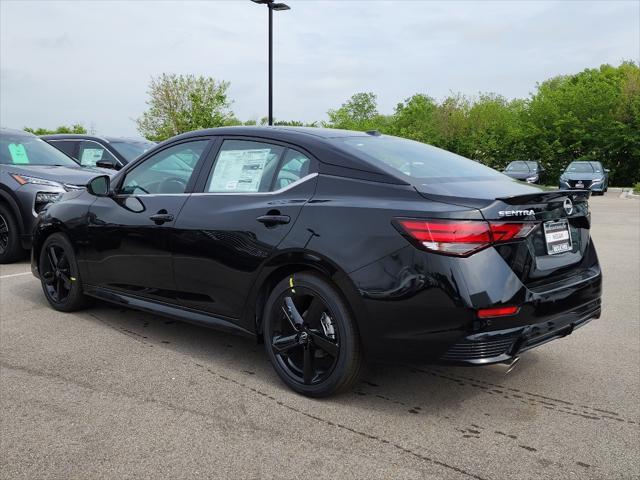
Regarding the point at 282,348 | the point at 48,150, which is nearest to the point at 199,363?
the point at 282,348

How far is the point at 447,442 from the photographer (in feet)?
9.59

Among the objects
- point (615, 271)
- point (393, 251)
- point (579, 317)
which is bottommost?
point (615, 271)

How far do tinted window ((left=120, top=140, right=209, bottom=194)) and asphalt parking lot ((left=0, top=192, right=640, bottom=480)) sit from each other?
1.11 meters

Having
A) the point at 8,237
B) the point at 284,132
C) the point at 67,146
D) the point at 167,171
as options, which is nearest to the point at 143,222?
the point at 167,171

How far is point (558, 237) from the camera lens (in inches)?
131

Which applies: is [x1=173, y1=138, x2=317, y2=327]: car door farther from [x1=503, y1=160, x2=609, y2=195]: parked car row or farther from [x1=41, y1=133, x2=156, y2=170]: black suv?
[x1=503, y1=160, x2=609, y2=195]: parked car row

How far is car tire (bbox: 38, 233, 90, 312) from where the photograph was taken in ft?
16.5

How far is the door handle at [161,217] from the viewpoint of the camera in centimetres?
409

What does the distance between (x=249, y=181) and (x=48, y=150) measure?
21.4 feet

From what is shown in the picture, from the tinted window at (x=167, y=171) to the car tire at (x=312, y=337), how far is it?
1.19 meters

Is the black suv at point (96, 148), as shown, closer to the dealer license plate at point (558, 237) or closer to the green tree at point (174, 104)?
the dealer license plate at point (558, 237)

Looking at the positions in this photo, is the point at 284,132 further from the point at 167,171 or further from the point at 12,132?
the point at 12,132

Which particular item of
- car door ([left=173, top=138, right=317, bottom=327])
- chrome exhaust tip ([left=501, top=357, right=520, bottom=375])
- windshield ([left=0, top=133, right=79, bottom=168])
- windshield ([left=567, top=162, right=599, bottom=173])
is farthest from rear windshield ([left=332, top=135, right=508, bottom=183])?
windshield ([left=567, top=162, right=599, bottom=173])

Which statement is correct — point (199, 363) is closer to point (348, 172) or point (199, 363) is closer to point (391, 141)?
point (348, 172)
